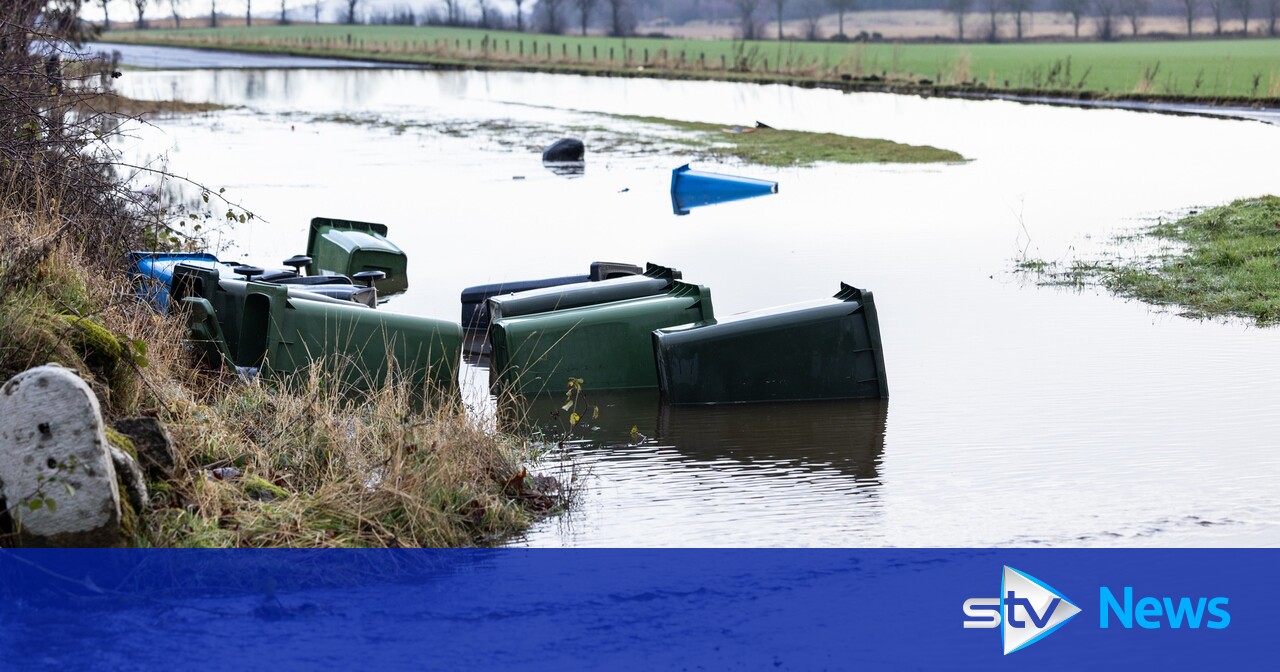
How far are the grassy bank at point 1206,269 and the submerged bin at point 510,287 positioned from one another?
492 cm

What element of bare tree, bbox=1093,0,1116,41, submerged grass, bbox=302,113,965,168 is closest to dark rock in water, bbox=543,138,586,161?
submerged grass, bbox=302,113,965,168

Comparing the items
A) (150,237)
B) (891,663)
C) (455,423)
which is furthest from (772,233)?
(891,663)

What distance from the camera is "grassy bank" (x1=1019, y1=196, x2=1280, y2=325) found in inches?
501

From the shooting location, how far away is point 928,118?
39.0m

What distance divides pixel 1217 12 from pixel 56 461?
144028 mm

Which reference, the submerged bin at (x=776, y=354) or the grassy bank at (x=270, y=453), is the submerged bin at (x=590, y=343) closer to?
the submerged bin at (x=776, y=354)

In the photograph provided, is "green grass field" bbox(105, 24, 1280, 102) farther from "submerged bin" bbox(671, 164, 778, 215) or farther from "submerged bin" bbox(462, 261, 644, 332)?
"submerged bin" bbox(462, 261, 644, 332)

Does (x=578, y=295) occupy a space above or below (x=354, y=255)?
below

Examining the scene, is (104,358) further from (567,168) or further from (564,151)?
(564,151)

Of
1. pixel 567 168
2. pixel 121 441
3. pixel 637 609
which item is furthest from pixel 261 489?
pixel 567 168

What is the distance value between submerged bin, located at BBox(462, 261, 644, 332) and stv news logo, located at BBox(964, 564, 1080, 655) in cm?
608

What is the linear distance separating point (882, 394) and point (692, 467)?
6.72 feet

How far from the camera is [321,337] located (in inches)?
375

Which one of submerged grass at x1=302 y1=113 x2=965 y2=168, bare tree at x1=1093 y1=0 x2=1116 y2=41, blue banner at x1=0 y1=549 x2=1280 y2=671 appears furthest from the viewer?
bare tree at x1=1093 y1=0 x2=1116 y2=41
